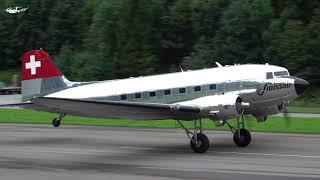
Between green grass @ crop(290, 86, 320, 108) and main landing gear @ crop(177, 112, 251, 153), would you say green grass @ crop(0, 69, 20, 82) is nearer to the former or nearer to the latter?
green grass @ crop(290, 86, 320, 108)

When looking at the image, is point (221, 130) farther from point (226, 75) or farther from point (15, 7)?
point (15, 7)

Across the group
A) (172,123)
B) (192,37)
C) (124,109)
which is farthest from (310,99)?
(124,109)

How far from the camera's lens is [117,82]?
83.1 ft

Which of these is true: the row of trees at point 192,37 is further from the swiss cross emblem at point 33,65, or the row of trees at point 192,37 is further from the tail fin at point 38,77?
the swiss cross emblem at point 33,65

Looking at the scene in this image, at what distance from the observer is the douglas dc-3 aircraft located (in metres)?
21.8

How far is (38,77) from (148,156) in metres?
7.82

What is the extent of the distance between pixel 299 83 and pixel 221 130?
7.78m

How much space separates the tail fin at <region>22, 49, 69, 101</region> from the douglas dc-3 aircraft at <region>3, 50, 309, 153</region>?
117 cm

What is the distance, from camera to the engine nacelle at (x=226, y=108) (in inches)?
854

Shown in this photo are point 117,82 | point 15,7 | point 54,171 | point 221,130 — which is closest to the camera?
point 54,171

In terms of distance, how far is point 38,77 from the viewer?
27078mm

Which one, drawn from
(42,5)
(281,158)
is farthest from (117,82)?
(42,5)

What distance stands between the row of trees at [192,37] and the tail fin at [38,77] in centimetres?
3520

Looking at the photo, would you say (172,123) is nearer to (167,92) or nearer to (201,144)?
(167,92)
